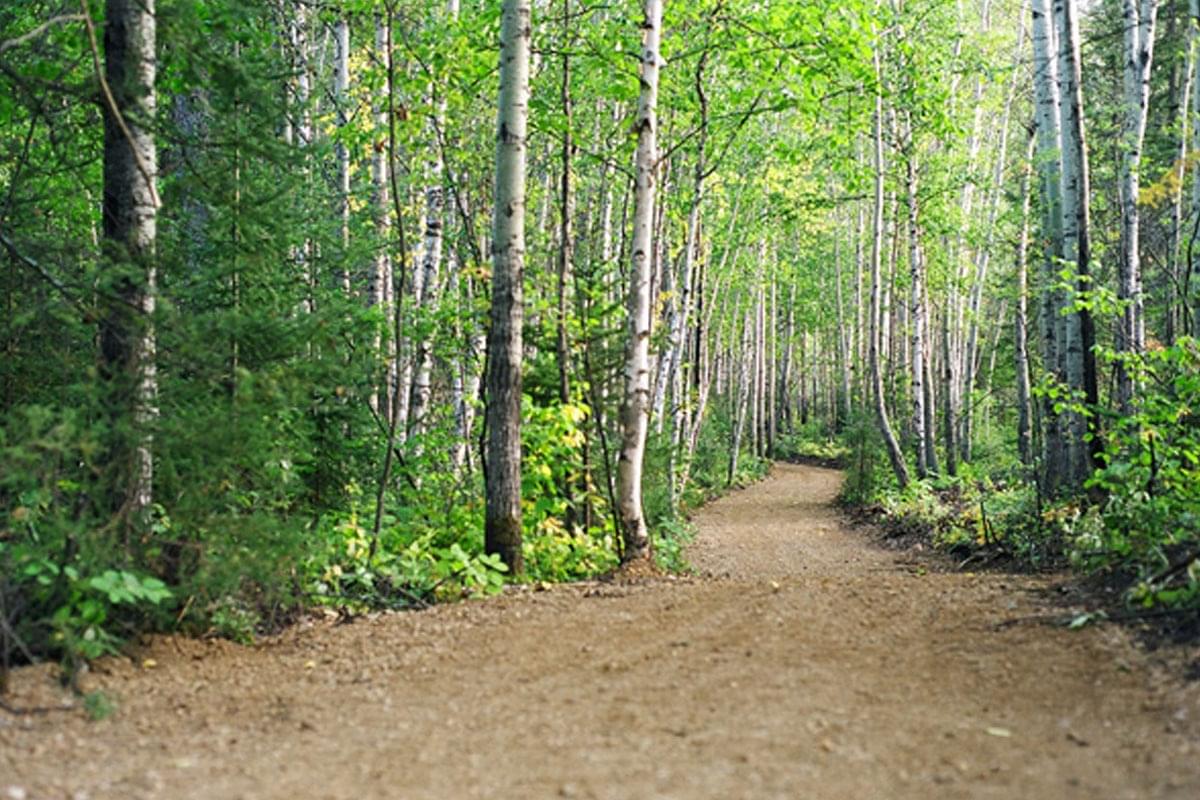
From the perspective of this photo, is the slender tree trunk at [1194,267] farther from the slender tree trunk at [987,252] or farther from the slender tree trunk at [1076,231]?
the slender tree trunk at [987,252]

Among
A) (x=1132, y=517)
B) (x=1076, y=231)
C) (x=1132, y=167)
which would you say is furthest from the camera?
(x=1132, y=167)

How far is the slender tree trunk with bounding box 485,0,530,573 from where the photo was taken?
7.48 m

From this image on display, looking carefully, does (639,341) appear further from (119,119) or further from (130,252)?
(119,119)

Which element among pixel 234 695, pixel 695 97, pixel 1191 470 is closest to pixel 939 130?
pixel 695 97

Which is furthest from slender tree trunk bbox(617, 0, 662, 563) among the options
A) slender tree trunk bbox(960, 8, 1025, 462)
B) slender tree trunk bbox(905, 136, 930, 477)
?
slender tree trunk bbox(960, 8, 1025, 462)

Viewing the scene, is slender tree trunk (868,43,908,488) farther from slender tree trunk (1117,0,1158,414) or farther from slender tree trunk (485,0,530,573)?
slender tree trunk (485,0,530,573)

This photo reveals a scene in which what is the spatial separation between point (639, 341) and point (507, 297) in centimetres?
159

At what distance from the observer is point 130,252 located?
565 centimetres

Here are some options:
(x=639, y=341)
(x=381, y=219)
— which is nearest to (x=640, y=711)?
(x=639, y=341)

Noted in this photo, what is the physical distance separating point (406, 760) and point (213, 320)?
9.69ft

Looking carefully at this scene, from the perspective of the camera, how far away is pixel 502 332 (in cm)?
754

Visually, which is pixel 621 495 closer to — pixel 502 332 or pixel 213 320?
pixel 502 332

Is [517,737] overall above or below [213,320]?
below

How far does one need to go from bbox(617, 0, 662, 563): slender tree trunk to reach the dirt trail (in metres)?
1.95
